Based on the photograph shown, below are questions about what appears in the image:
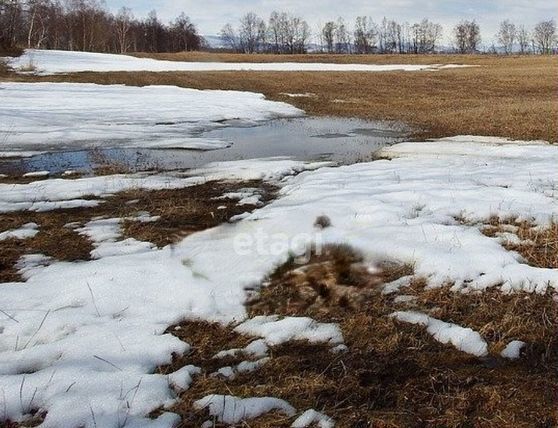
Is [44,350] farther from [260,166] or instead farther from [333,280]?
[260,166]

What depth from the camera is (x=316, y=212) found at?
566cm

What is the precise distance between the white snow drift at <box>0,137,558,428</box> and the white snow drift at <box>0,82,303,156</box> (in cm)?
526

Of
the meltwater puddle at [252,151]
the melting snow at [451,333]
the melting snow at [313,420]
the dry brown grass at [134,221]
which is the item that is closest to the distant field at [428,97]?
the meltwater puddle at [252,151]

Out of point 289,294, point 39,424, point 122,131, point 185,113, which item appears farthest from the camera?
point 185,113

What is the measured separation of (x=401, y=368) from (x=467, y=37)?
126471mm

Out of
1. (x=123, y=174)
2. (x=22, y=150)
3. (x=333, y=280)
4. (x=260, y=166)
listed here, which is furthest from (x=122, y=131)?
(x=333, y=280)

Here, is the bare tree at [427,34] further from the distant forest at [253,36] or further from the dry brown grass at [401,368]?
the dry brown grass at [401,368]

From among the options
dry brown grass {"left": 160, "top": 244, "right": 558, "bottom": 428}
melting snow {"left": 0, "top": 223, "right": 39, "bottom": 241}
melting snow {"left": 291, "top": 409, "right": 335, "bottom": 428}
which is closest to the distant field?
dry brown grass {"left": 160, "top": 244, "right": 558, "bottom": 428}

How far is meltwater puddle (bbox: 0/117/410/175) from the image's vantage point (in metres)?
9.59

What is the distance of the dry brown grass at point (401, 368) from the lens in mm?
2629

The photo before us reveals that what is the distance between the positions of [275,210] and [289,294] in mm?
2021

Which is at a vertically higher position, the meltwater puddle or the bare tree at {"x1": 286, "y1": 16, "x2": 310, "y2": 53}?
the bare tree at {"x1": 286, "y1": 16, "x2": 310, "y2": 53}

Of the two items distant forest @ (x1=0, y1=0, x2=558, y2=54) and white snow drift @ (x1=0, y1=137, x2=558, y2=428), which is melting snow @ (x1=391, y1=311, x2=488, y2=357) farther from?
distant forest @ (x1=0, y1=0, x2=558, y2=54)

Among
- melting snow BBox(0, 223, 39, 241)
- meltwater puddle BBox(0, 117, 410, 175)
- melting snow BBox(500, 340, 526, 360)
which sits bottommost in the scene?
melting snow BBox(500, 340, 526, 360)
